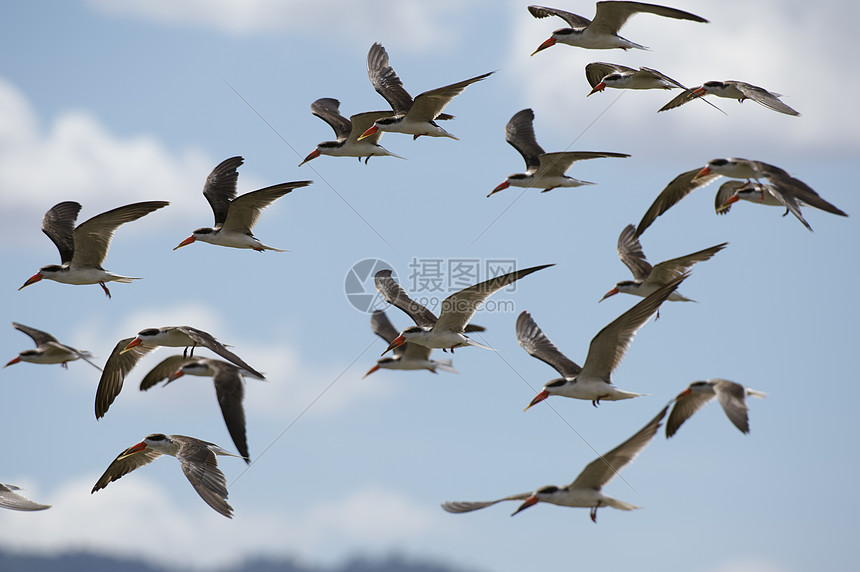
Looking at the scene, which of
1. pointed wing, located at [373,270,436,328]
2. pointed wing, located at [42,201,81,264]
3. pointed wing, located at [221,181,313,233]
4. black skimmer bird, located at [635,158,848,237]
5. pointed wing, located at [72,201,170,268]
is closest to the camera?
black skimmer bird, located at [635,158,848,237]

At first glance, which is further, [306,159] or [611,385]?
[306,159]

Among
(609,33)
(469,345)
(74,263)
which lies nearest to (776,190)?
(609,33)

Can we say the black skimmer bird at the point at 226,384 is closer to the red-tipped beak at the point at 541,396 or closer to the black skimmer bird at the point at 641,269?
the red-tipped beak at the point at 541,396

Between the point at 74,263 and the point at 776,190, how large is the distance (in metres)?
13.2

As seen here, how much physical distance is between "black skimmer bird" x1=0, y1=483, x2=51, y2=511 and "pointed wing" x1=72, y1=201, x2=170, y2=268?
5.54 metres

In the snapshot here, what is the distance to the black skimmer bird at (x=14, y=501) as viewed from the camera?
13242 mm

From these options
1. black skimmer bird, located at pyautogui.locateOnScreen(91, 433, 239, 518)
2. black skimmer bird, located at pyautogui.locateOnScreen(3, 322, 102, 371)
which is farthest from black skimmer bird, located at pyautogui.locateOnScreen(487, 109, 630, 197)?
black skimmer bird, located at pyautogui.locateOnScreen(3, 322, 102, 371)

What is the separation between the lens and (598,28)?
17.9 m

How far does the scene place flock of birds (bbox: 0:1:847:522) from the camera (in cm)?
1367

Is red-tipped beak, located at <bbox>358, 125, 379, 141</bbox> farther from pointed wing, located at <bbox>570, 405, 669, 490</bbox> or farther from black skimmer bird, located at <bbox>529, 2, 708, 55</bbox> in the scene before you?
pointed wing, located at <bbox>570, 405, 669, 490</bbox>

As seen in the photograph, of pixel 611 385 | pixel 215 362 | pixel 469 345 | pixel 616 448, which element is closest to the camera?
pixel 616 448

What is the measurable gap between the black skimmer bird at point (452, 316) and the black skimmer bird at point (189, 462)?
3655 mm

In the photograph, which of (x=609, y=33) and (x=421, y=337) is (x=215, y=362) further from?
(x=609, y=33)

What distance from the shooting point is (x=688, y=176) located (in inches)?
736
